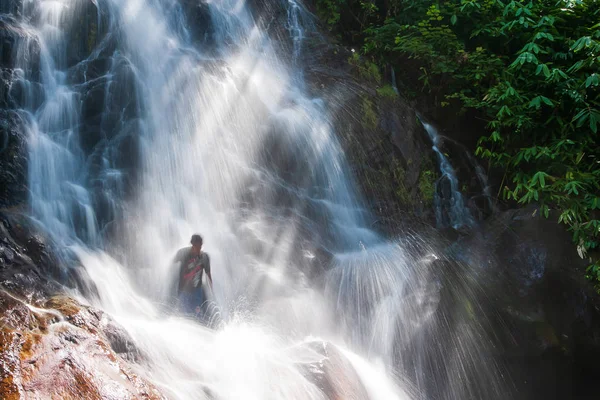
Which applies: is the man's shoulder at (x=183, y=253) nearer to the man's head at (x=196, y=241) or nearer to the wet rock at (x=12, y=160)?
the man's head at (x=196, y=241)

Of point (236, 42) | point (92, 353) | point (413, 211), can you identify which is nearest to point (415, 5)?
point (236, 42)

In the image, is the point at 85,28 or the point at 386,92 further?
the point at 386,92

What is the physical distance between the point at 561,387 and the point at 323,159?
5.55 metres

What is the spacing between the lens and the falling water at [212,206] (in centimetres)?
564

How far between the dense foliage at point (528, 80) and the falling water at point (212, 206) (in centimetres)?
177

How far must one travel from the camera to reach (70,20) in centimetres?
938

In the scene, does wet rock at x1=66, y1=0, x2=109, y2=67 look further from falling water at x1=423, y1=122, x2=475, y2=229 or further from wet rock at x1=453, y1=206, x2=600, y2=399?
wet rock at x1=453, y1=206, x2=600, y2=399

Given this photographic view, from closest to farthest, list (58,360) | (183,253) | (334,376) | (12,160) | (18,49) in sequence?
1. (58,360)
2. (334,376)
3. (183,253)
4. (12,160)
5. (18,49)

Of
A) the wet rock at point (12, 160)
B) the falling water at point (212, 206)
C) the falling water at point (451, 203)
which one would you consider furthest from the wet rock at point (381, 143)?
the wet rock at point (12, 160)

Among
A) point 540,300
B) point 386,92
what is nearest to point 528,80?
point 386,92

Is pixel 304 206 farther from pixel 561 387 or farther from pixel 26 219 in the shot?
pixel 561 387

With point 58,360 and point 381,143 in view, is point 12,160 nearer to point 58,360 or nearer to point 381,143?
point 58,360

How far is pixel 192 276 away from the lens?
20.6ft

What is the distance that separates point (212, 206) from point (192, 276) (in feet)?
6.43
